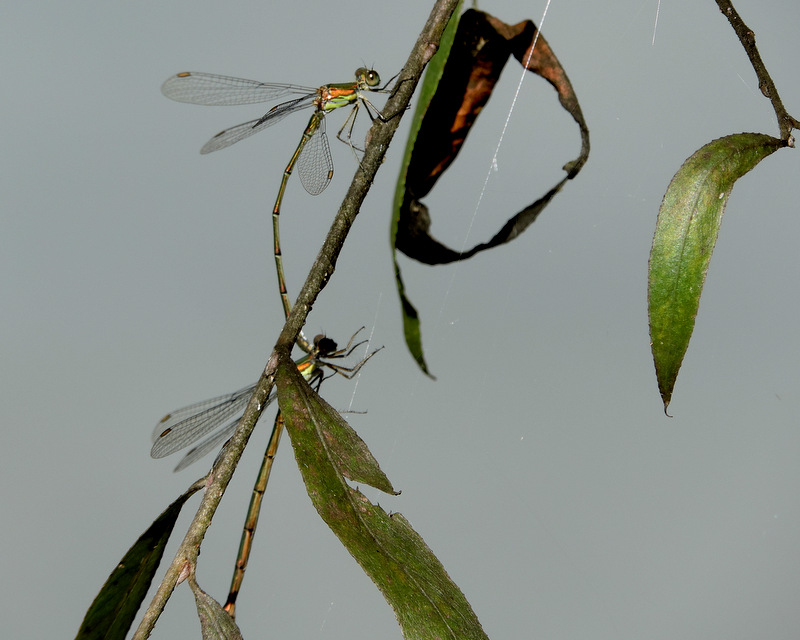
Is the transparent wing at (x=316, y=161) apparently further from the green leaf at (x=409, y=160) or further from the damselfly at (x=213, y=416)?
the green leaf at (x=409, y=160)

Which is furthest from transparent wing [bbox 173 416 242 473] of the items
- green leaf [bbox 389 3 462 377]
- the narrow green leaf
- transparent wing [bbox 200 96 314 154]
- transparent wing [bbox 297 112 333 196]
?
green leaf [bbox 389 3 462 377]

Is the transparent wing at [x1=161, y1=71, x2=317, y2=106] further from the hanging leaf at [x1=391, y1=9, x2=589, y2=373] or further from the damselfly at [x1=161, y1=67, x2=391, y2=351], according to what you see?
the hanging leaf at [x1=391, y1=9, x2=589, y2=373]

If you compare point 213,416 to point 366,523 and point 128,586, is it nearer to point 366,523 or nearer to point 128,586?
point 128,586

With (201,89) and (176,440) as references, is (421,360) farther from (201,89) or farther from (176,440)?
(201,89)

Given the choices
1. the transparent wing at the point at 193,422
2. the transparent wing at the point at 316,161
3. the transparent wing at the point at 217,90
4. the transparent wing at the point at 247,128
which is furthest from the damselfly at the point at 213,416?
the transparent wing at the point at 217,90

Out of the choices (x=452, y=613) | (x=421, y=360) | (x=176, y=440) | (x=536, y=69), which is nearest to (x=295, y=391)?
(x=421, y=360)
